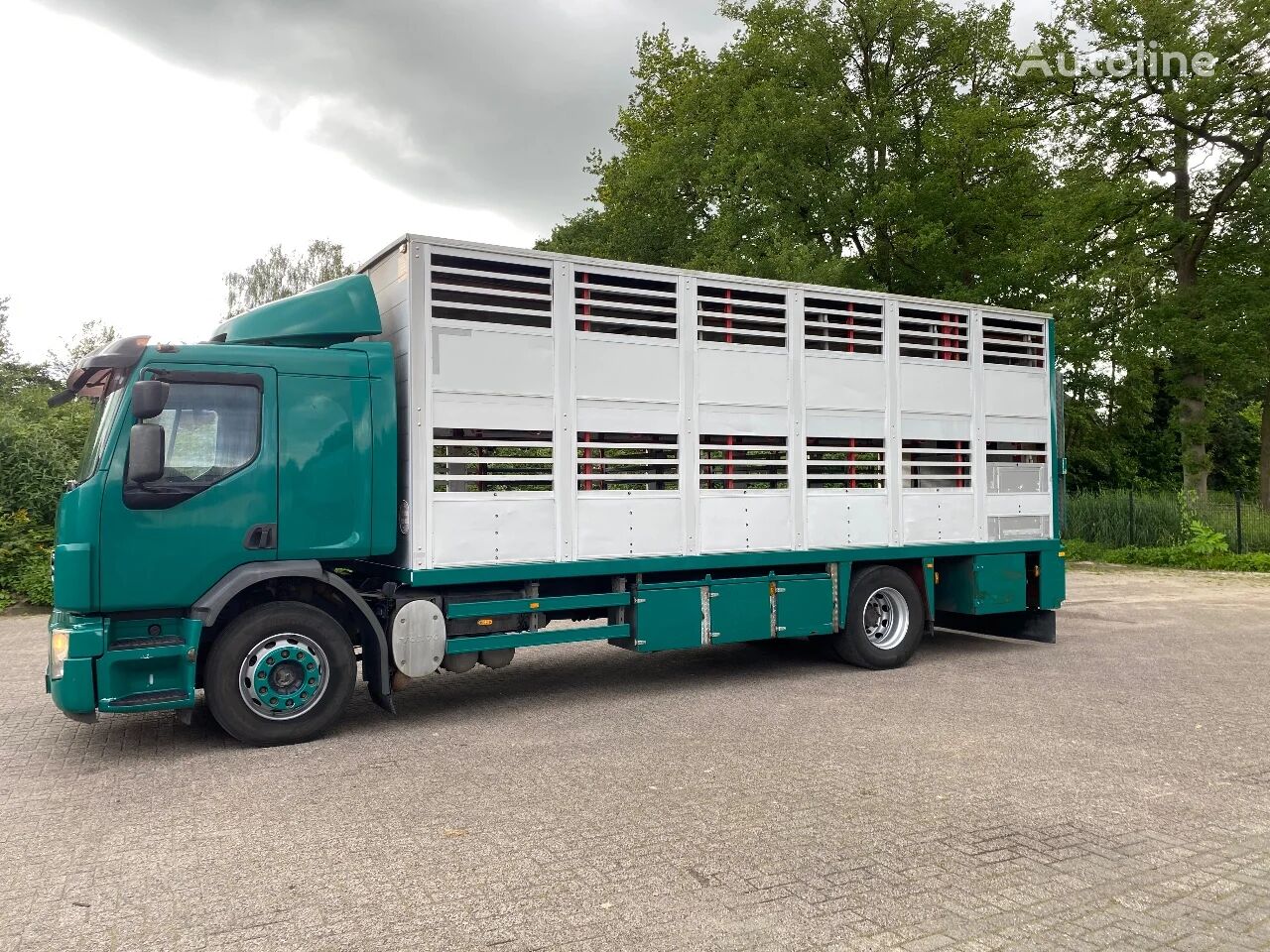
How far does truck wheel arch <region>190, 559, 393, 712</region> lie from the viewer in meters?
6.43

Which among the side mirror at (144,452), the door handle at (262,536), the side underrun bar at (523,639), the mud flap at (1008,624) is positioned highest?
the side mirror at (144,452)

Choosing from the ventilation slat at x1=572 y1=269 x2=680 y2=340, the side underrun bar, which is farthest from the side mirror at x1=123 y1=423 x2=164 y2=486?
the ventilation slat at x1=572 y1=269 x2=680 y2=340

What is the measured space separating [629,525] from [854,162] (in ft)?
64.8

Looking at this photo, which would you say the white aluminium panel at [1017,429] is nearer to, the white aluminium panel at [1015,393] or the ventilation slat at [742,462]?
the white aluminium panel at [1015,393]

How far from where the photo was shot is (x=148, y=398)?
20.2 ft

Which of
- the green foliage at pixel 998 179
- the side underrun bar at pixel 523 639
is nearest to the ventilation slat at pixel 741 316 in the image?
the side underrun bar at pixel 523 639

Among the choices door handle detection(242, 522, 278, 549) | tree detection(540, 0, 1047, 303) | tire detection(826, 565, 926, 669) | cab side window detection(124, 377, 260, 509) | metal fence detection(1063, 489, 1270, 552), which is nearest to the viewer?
cab side window detection(124, 377, 260, 509)

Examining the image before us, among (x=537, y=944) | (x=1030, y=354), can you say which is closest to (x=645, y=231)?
(x=1030, y=354)

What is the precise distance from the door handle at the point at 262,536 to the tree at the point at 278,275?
52076mm

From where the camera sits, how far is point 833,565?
9078mm

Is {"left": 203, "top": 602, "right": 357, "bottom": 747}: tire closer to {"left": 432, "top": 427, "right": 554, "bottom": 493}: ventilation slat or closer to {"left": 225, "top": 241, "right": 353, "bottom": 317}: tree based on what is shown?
{"left": 432, "top": 427, "right": 554, "bottom": 493}: ventilation slat

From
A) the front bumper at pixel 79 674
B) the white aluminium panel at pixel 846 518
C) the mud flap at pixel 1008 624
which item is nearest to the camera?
the front bumper at pixel 79 674

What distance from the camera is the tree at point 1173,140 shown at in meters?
21.4

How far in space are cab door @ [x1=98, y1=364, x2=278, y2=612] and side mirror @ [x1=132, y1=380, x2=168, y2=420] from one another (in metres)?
0.23
